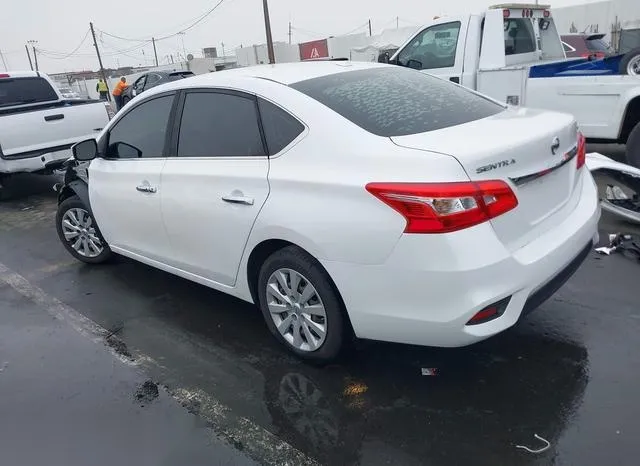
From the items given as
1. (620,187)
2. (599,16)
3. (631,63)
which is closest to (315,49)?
(599,16)

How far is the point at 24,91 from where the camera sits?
368 inches

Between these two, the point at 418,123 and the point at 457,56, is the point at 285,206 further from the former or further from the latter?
the point at 457,56

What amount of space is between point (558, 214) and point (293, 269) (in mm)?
1484

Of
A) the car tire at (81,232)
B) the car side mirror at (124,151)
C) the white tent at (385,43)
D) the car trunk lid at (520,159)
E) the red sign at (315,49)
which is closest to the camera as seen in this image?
the car trunk lid at (520,159)

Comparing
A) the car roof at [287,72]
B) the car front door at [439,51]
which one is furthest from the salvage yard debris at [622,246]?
the car front door at [439,51]

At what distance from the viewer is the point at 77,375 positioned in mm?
3422

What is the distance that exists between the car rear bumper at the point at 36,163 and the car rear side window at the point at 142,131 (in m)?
4.13

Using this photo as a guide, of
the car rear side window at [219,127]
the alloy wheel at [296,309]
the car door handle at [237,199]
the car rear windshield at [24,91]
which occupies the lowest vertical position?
the alloy wheel at [296,309]

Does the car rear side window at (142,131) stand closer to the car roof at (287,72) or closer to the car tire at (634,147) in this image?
the car roof at (287,72)

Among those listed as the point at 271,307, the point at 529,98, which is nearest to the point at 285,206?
the point at 271,307

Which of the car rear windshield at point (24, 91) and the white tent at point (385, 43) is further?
the white tent at point (385, 43)

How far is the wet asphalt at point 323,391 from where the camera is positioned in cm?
259

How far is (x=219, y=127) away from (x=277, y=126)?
53 cm

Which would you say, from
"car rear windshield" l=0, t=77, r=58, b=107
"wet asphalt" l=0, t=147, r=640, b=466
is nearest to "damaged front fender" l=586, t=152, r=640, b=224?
"wet asphalt" l=0, t=147, r=640, b=466
